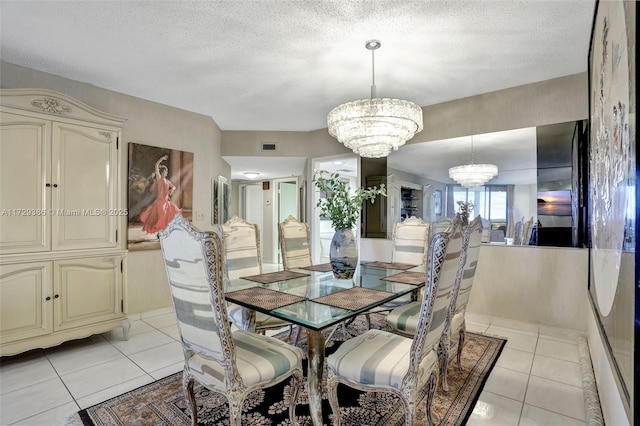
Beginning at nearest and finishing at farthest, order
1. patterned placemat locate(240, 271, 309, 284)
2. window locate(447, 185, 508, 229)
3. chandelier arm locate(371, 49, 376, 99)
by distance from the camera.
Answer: patterned placemat locate(240, 271, 309, 284) → chandelier arm locate(371, 49, 376, 99) → window locate(447, 185, 508, 229)

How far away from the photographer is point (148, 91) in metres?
3.35

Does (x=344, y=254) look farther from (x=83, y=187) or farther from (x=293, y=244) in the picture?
(x=83, y=187)

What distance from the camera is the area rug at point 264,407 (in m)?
1.74

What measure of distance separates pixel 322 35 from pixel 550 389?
2950 millimetres

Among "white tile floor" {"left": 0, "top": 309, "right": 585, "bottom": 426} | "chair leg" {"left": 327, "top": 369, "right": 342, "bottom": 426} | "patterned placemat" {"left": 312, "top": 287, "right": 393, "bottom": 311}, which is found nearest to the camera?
"chair leg" {"left": 327, "top": 369, "right": 342, "bottom": 426}

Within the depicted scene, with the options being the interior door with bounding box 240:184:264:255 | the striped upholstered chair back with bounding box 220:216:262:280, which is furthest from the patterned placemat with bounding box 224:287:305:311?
the interior door with bounding box 240:184:264:255

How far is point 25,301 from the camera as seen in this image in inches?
95.1

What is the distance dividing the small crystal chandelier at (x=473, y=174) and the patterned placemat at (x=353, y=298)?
7.26 feet

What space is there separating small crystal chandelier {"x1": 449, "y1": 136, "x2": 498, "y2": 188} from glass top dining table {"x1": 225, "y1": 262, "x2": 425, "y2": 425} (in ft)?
4.61

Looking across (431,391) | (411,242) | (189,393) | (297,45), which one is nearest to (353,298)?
(431,391)

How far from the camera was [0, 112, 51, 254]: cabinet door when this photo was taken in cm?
236

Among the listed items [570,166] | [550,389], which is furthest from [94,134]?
[570,166]

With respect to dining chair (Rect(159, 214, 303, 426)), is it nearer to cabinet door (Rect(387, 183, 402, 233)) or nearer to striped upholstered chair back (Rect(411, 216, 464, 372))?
striped upholstered chair back (Rect(411, 216, 464, 372))

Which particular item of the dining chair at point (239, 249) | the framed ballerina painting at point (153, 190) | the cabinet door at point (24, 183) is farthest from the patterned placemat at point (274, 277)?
the framed ballerina painting at point (153, 190)
